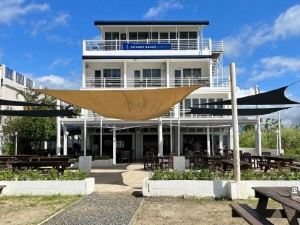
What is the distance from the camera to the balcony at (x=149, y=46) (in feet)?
94.0

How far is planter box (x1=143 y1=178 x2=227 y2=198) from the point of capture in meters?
10.4

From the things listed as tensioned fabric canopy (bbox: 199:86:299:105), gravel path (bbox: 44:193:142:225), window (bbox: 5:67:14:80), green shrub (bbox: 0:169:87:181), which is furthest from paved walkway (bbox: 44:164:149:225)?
window (bbox: 5:67:14:80)

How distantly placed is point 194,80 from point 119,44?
5887 millimetres

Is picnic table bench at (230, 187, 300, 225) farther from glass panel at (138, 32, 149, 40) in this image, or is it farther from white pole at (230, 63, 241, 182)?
glass panel at (138, 32, 149, 40)

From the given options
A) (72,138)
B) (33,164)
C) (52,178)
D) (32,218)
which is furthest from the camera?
(72,138)

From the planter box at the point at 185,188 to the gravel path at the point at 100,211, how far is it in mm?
512

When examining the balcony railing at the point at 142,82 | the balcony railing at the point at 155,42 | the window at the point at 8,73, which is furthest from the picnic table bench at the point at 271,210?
the window at the point at 8,73

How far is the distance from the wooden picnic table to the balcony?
75.5 feet

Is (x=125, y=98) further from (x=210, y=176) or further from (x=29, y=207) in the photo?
(x=29, y=207)

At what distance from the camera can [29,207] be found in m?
9.11

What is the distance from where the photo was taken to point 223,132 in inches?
1145

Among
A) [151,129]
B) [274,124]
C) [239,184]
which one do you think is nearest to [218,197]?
[239,184]

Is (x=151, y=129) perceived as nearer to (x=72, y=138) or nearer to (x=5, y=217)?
(x=72, y=138)

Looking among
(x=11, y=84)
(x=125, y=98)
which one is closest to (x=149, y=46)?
(x=11, y=84)
